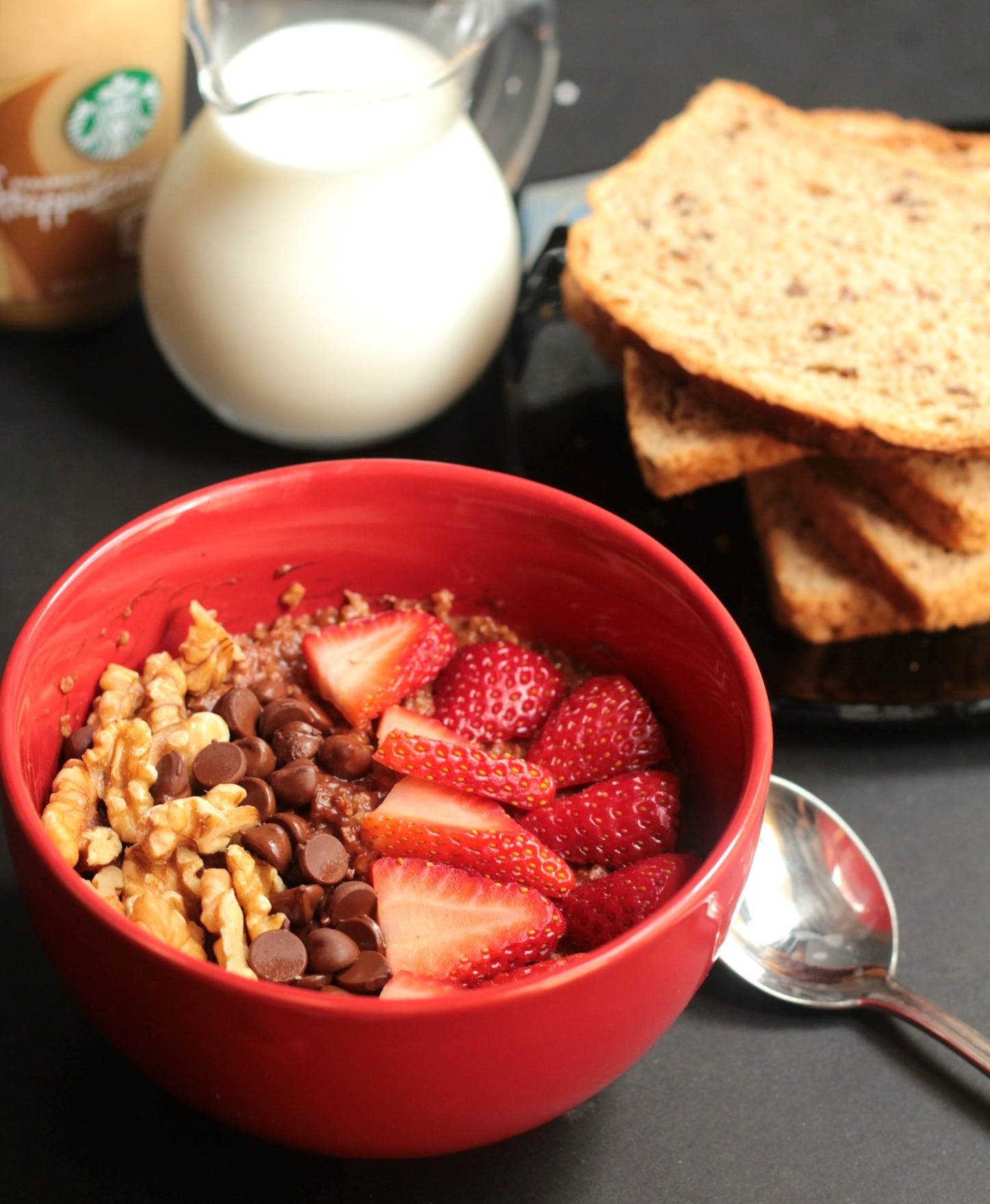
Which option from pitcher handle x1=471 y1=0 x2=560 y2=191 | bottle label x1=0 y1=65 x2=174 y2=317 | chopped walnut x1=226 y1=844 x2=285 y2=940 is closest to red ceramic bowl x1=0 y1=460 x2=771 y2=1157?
chopped walnut x1=226 y1=844 x2=285 y2=940

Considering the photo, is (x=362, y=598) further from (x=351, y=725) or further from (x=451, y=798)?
(x=451, y=798)

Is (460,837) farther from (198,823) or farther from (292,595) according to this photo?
(292,595)

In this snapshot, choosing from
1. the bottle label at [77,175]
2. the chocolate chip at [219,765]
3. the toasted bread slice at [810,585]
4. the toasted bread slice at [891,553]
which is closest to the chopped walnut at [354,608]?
the chocolate chip at [219,765]

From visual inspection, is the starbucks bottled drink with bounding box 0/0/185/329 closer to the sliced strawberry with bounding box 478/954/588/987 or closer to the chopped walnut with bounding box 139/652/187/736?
the chopped walnut with bounding box 139/652/187/736

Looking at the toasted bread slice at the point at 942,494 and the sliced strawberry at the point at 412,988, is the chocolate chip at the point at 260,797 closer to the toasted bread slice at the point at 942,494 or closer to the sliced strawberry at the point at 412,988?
the sliced strawberry at the point at 412,988

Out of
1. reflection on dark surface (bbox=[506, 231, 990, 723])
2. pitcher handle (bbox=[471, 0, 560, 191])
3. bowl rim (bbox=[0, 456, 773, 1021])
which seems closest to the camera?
bowl rim (bbox=[0, 456, 773, 1021])
